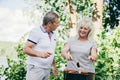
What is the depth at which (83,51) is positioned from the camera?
541 cm

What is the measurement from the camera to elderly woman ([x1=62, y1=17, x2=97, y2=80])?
17.5ft

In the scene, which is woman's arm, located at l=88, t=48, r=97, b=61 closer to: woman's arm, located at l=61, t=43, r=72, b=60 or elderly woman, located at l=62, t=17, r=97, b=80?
elderly woman, located at l=62, t=17, r=97, b=80

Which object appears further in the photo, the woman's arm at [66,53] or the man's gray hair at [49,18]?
the woman's arm at [66,53]

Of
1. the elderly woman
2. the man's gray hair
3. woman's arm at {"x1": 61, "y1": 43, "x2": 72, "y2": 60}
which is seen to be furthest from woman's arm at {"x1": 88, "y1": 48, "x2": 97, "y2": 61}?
the man's gray hair

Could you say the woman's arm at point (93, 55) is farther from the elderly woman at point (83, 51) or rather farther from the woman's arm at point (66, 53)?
the woman's arm at point (66, 53)

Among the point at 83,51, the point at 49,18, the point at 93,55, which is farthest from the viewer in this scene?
the point at 83,51

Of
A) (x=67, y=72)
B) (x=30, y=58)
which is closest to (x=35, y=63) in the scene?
(x=30, y=58)

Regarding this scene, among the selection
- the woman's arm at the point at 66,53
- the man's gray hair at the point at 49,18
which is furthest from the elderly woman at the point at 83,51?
the man's gray hair at the point at 49,18

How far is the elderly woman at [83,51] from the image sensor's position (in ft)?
17.5

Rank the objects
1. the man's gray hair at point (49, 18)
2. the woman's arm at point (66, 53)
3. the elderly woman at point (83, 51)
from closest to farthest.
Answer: the man's gray hair at point (49, 18), the woman's arm at point (66, 53), the elderly woman at point (83, 51)

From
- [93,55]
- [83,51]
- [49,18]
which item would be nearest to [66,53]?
[83,51]

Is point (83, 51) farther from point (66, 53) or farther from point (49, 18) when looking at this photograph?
point (49, 18)

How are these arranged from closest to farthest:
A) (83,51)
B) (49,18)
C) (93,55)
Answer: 1. (49,18)
2. (93,55)
3. (83,51)

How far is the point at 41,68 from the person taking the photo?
4988 millimetres
